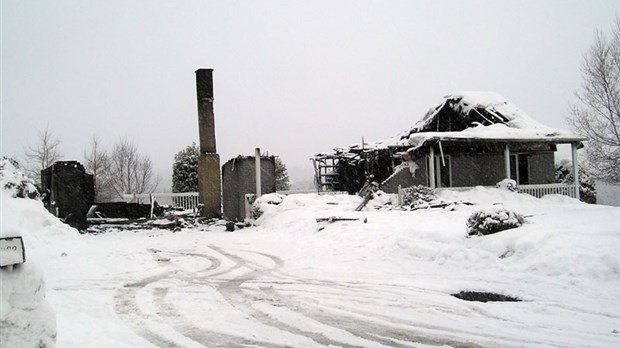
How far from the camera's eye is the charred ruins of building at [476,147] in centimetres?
1997

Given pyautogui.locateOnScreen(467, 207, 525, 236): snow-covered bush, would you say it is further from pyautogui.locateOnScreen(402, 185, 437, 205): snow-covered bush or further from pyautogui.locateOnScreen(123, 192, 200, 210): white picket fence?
pyautogui.locateOnScreen(123, 192, 200, 210): white picket fence

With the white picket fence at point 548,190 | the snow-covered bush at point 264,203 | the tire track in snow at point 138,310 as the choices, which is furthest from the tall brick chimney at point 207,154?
the tire track in snow at point 138,310

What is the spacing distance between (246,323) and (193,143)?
32561 millimetres

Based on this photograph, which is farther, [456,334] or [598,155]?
[598,155]

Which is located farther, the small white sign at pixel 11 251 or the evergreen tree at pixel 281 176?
the evergreen tree at pixel 281 176

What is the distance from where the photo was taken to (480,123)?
23.5 metres

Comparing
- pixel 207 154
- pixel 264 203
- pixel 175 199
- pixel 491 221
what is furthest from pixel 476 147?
pixel 175 199

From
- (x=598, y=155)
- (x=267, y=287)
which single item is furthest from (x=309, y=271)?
(x=598, y=155)

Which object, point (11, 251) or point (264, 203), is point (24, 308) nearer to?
point (11, 251)

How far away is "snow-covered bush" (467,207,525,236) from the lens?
32.3ft

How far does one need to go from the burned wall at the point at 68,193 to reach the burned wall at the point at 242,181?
20.9 feet

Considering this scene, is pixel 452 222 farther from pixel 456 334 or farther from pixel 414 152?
pixel 414 152

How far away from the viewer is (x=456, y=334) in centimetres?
500

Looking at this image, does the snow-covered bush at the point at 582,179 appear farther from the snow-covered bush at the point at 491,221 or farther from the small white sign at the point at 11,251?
the small white sign at the point at 11,251
